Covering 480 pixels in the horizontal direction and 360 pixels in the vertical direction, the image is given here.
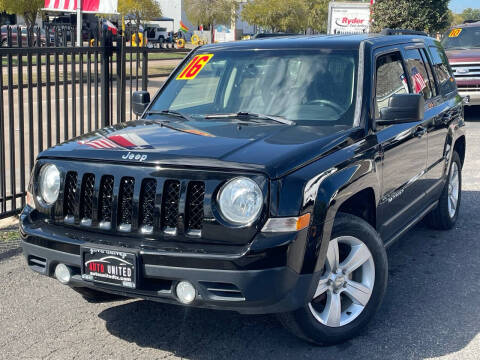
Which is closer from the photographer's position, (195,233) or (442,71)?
(195,233)

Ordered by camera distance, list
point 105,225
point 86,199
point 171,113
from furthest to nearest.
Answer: point 171,113, point 86,199, point 105,225

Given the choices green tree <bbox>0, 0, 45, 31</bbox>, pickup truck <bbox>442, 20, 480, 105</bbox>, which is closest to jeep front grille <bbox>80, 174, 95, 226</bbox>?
pickup truck <bbox>442, 20, 480, 105</bbox>

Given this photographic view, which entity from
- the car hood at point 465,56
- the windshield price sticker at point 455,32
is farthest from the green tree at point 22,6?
the car hood at point 465,56

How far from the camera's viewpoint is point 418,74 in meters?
5.66

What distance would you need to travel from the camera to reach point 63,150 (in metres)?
4.09

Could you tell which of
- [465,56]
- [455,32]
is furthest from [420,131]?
[455,32]

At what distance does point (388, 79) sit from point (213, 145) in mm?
1781

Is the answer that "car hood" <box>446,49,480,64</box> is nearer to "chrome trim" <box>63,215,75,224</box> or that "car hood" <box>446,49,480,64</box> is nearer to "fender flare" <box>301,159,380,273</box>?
"fender flare" <box>301,159,380,273</box>

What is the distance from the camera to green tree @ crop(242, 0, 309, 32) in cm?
4691

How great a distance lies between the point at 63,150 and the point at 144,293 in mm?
1060

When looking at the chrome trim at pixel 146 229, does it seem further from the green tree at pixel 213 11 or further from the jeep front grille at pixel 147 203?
the green tree at pixel 213 11

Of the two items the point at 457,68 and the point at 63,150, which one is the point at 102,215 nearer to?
the point at 63,150

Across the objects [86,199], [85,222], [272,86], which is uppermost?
[272,86]

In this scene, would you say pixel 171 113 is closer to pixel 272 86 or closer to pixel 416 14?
pixel 272 86
